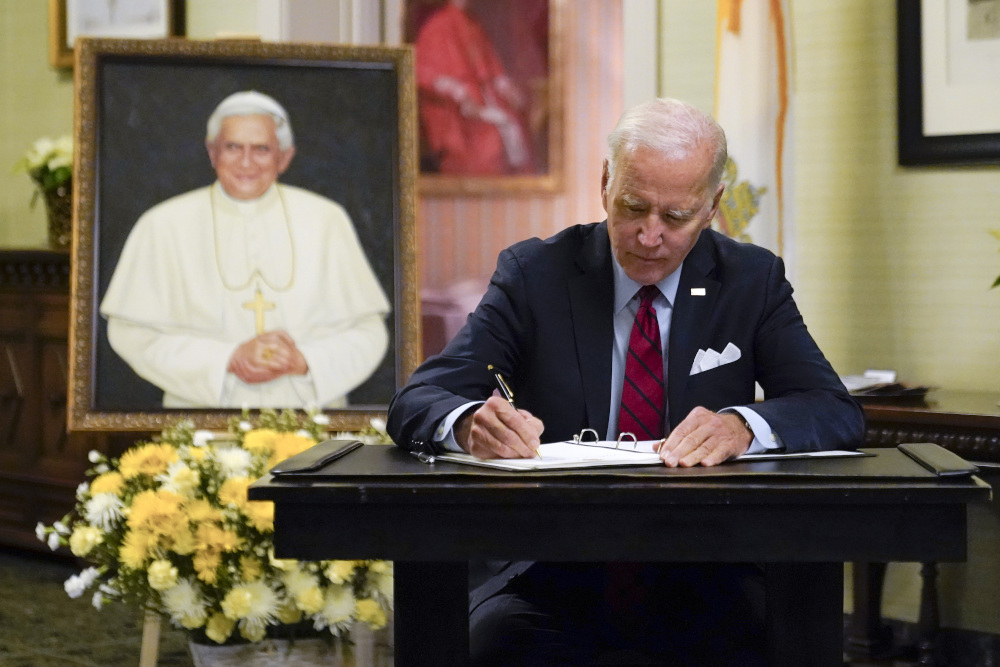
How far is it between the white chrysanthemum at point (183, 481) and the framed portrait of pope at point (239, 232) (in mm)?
950

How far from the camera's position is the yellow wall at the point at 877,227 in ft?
10.3

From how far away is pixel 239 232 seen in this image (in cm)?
322

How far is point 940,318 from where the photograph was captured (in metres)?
3.19

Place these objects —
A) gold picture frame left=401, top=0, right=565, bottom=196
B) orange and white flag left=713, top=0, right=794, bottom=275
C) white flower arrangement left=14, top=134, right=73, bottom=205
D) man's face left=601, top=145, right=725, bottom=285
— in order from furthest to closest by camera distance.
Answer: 1. gold picture frame left=401, top=0, right=565, bottom=196
2. white flower arrangement left=14, top=134, right=73, bottom=205
3. orange and white flag left=713, top=0, right=794, bottom=275
4. man's face left=601, top=145, right=725, bottom=285

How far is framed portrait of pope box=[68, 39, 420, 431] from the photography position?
10.2 ft

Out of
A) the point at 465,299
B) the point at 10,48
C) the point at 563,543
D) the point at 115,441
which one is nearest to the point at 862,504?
the point at 563,543

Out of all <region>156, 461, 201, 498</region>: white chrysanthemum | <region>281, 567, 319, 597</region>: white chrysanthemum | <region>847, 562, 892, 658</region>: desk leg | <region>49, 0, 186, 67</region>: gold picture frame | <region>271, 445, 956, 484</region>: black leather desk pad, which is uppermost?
<region>49, 0, 186, 67</region>: gold picture frame

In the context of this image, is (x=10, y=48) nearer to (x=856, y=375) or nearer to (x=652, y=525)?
(x=856, y=375)

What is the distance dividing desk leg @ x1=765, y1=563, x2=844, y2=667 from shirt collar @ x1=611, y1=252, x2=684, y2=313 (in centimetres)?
64

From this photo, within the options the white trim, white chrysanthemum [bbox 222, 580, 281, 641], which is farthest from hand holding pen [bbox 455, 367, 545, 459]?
the white trim

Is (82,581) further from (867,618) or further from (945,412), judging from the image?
(867,618)

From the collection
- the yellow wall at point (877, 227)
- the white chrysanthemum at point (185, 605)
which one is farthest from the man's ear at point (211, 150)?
the yellow wall at point (877, 227)

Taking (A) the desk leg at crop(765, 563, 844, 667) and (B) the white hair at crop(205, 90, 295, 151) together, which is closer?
(A) the desk leg at crop(765, 563, 844, 667)

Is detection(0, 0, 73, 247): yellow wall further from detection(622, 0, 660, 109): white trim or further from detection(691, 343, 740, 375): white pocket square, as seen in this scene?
detection(691, 343, 740, 375): white pocket square
